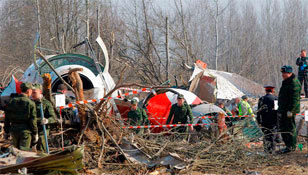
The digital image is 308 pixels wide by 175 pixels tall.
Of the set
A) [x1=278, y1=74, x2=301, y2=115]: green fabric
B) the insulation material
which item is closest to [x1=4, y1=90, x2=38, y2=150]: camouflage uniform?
[x1=278, y1=74, x2=301, y2=115]: green fabric

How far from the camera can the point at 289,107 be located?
26.5ft

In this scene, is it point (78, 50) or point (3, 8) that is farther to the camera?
point (3, 8)

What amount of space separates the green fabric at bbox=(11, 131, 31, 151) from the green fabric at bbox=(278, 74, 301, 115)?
16.3 feet

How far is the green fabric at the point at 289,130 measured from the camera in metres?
8.17

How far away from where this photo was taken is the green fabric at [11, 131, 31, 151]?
6.60m

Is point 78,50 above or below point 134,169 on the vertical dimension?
above

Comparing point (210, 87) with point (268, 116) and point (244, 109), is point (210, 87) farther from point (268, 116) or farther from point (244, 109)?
point (268, 116)

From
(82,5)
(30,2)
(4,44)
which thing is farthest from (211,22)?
(4,44)

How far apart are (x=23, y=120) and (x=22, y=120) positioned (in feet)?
0.05

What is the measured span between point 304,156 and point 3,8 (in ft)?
94.8

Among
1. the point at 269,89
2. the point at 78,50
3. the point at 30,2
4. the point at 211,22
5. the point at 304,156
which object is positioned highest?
the point at 30,2

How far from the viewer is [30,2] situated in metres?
31.2

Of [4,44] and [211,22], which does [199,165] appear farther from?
[4,44]

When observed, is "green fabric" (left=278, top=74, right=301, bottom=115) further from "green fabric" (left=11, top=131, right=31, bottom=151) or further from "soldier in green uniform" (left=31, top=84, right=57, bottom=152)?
"green fabric" (left=11, top=131, right=31, bottom=151)
